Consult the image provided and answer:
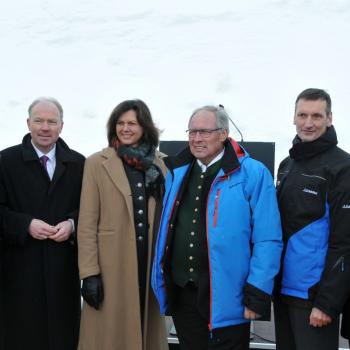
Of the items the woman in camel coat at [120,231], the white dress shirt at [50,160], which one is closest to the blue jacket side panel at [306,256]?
the woman in camel coat at [120,231]

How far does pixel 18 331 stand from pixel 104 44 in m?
3.95

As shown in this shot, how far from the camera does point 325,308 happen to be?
1501mm

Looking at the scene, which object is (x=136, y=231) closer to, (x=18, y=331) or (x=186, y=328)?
(x=186, y=328)

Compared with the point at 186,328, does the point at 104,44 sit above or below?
above

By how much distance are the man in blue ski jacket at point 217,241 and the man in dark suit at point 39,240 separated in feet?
1.84

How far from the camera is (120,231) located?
2.00 m

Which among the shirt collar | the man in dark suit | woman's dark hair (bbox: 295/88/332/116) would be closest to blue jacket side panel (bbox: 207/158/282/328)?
the shirt collar

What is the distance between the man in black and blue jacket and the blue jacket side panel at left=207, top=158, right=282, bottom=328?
83mm

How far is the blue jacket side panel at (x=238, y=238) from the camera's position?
160cm

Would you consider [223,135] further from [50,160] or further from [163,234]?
[50,160]

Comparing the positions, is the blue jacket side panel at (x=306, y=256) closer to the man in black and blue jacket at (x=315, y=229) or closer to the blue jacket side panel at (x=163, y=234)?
the man in black and blue jacket at (x=315, y=229)

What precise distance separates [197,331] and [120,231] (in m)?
0.55

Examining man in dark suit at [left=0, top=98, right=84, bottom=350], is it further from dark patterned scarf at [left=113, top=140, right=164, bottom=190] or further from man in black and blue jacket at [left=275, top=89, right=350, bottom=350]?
man in black and blue jacket at [left=275, top=89, right=350, bottom=350]

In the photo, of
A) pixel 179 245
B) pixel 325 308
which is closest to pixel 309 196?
pixel 325 308
